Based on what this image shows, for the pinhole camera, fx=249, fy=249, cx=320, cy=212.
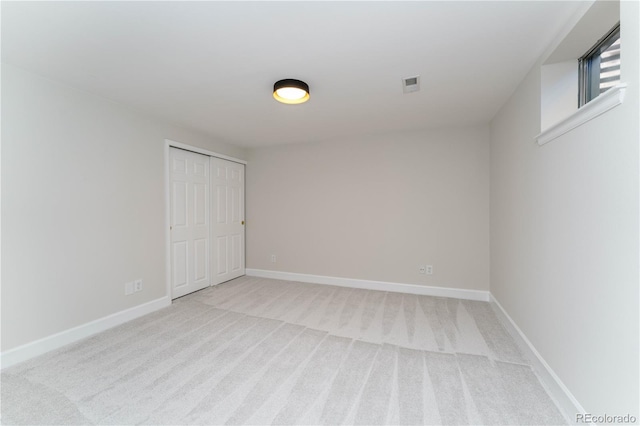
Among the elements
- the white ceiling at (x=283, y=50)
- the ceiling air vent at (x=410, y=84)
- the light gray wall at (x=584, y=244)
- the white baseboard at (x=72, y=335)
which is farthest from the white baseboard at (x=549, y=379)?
the white baseboard at (x=72, y=335)

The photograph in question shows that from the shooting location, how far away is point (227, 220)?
175 inches

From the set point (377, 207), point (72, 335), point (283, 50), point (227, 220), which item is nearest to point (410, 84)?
point (283, 50)

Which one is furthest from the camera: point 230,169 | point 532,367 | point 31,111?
point 230,169

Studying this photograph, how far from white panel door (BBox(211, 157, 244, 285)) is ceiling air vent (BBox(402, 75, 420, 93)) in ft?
10.2

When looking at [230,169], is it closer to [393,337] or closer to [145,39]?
[145,39]

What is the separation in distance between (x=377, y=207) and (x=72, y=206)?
144 inches

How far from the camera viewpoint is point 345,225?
13.7 feet

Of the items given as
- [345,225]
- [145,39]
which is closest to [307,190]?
[345,225]

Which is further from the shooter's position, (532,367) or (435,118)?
(435,118)

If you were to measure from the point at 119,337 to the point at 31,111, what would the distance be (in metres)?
2.21

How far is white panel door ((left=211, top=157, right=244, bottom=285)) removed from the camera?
4168 mm

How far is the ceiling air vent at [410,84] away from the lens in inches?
88.5

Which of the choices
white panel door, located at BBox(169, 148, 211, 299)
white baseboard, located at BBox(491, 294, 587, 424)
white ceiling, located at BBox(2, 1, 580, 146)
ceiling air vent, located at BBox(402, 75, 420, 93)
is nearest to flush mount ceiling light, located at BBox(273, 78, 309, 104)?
white ceiling, located at BBox(2, 1, 580, 146)

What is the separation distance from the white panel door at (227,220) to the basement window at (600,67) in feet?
14.2
